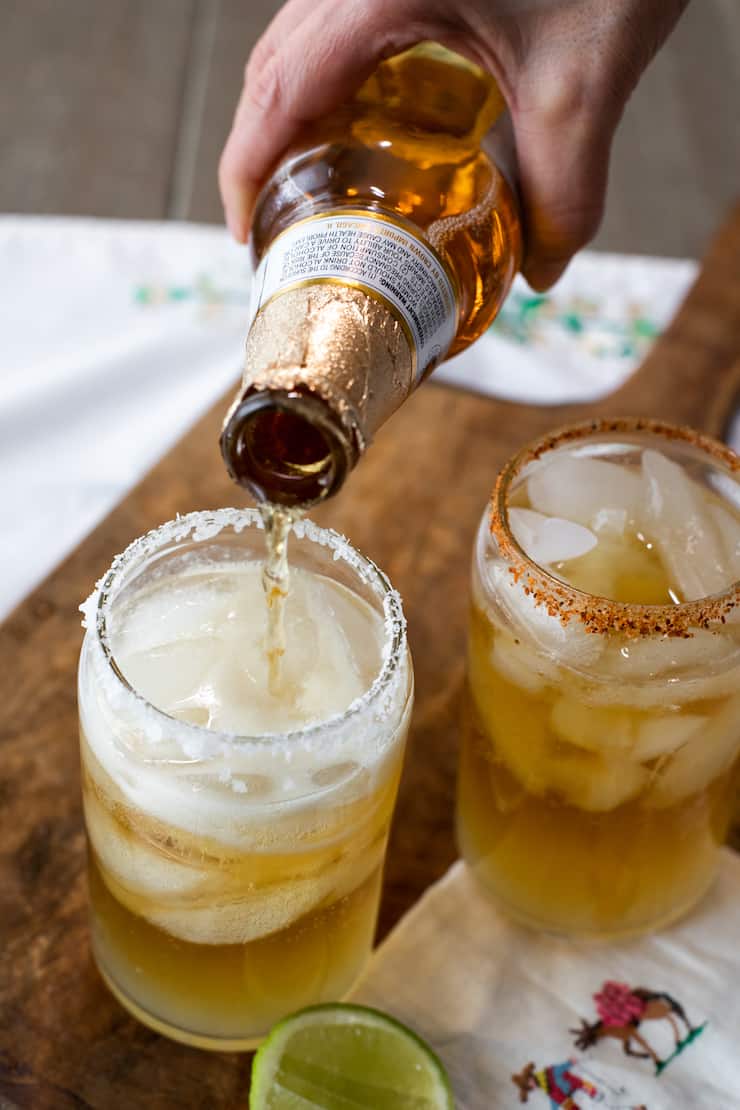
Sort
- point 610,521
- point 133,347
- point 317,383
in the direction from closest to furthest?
point 317,383 → point 610,521 → point 133,347

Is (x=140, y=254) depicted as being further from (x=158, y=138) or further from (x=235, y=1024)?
(x=235, y=1024)

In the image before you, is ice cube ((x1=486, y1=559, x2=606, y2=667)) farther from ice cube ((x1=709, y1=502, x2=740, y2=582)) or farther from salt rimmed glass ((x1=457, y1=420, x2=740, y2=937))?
ice cube ((x1=709, y1=502, x2=740, y2=582))

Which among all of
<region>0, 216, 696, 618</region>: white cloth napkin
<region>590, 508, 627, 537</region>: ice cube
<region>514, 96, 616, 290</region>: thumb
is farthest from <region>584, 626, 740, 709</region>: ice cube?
<region>0, 216, 696, 618</region>: white cloth napkin

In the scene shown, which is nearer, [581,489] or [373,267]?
[373,267]

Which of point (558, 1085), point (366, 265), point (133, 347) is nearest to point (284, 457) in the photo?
point (366, 265)

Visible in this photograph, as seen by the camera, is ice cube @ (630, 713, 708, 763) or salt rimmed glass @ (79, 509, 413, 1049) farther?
ice cube @ (630, 713, 708, 763)

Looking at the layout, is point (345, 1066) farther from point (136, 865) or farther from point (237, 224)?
point (237, 224)

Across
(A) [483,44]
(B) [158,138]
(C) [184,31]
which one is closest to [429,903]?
(A) [483,44]
